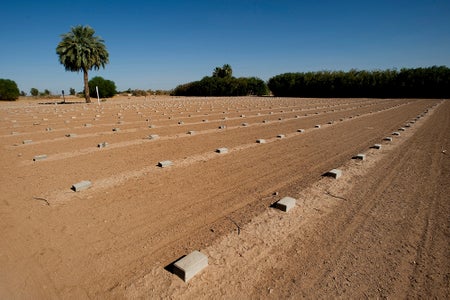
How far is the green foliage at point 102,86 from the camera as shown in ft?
131

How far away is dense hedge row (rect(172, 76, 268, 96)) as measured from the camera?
172 feet

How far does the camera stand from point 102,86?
40750 millimetres

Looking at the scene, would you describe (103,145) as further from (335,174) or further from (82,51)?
A: (82,51)

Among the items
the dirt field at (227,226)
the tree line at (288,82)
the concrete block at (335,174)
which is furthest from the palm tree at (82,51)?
the concrete block at (335,174)

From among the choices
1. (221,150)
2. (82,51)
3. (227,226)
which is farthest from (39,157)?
(82,51)

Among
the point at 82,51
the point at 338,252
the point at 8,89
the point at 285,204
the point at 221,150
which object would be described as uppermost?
the point at 82,51

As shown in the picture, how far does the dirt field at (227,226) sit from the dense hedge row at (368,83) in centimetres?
4026

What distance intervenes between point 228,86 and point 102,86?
24017mm

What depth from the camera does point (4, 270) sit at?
2.31m

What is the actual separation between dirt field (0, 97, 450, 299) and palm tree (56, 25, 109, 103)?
27.7 meters

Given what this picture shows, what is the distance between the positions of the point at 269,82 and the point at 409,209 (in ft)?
→ 176

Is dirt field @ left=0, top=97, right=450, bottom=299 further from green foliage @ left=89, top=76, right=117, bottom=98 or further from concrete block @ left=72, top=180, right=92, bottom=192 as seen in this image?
green foliage @ left=89, top=76, right=117, bottom=98

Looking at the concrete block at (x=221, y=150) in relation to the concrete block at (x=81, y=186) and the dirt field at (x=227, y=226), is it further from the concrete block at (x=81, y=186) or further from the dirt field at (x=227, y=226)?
the concrete block at (x=81, y=186)

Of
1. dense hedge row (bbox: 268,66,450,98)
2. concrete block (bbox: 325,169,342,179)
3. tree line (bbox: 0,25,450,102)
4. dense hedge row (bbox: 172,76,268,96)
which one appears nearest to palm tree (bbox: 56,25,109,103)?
tree line (bbox: 0,25,450,102)
